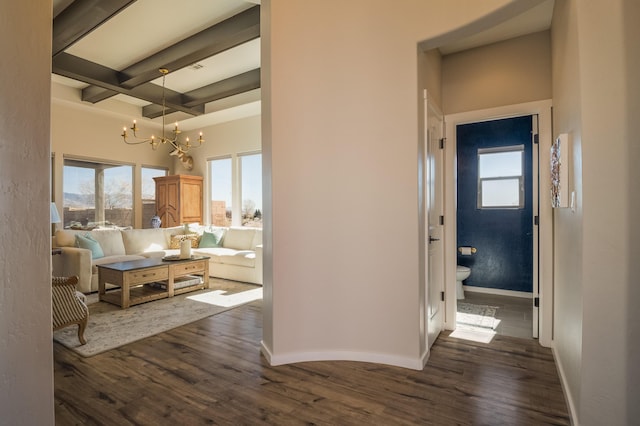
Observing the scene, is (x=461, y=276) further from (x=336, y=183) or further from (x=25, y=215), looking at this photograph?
(x=25, y=215)

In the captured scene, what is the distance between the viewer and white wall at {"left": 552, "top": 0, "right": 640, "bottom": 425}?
164 centimetres

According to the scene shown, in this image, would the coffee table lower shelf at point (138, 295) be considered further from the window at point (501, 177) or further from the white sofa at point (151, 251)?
the window at point (501, 177)

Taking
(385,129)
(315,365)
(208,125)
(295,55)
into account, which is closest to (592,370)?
(315,365)

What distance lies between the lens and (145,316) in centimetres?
387

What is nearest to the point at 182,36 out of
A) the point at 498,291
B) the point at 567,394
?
the point at 567,394

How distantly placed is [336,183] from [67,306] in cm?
259

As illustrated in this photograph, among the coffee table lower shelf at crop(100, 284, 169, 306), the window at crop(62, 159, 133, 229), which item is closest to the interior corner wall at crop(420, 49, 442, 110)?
the coffee table lower shelf at crop(100, 284, 169, 306)

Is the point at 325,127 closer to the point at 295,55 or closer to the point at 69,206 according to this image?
the point at 295,55

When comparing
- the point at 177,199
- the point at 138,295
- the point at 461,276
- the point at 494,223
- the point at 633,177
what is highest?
the point at 177,199

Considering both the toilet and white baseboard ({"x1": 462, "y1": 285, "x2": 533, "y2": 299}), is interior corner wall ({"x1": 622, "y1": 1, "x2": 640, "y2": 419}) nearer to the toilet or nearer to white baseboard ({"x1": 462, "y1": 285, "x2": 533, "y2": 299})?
the toilet

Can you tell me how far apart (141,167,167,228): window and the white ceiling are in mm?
1762

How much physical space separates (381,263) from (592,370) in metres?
1.37

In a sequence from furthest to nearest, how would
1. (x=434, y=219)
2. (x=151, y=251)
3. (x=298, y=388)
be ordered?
(x=151, y=251), (x=434, y=219), (x=298, y=388)

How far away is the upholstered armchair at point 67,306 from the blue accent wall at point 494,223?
4968 mm
